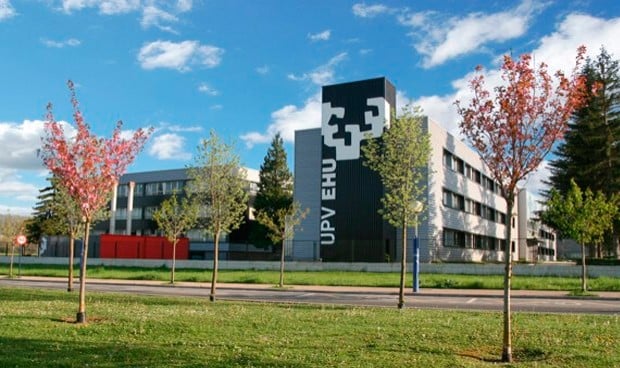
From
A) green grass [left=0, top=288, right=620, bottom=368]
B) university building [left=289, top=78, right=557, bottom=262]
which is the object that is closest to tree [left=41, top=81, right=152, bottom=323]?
green grass [left=0, top=288, right=620, bottom=368]

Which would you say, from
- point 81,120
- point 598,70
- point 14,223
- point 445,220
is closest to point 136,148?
point 81,120

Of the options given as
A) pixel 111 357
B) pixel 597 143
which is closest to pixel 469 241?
pixel 597 143

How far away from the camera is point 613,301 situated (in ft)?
74.4

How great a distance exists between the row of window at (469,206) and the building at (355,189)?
0.19m

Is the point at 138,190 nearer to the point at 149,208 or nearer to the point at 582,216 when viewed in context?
the point at 149,208

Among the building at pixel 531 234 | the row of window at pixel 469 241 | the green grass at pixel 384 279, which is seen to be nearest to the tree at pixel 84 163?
the green grass at pixel 384 279

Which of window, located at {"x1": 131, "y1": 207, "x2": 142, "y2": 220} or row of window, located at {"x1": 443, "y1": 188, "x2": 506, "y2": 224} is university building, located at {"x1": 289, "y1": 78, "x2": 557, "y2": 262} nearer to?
row of window, located at {"x1": 443, "y1": 188, "x2": 506, "y2": 224}

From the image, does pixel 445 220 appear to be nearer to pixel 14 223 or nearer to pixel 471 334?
pixel 14 223

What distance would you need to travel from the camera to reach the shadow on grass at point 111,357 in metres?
8.34

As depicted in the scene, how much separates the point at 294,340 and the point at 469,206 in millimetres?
51051

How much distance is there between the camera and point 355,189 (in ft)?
155

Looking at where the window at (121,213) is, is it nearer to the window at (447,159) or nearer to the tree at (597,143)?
the window at (447,159)

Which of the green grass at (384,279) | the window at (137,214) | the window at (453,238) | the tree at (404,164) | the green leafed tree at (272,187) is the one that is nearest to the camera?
the tree at (404,164)

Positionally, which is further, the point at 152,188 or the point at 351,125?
the point at 152,188
